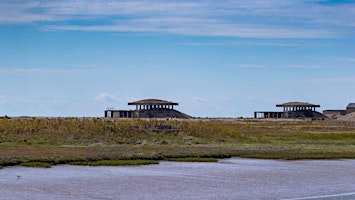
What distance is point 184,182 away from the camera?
22.8 metres

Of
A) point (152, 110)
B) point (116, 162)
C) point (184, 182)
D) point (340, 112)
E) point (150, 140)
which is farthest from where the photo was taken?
point (340, 112)


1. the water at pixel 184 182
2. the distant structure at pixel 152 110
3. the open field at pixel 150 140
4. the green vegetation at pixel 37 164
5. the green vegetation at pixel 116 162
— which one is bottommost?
the water at pixel 184 182

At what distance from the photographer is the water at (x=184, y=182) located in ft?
64.3

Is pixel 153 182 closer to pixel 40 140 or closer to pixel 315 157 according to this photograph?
pixel 315 157

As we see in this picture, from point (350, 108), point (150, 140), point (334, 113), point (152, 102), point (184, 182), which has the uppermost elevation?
point (350, 108)

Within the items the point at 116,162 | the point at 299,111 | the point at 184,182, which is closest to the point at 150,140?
the point at 116,162

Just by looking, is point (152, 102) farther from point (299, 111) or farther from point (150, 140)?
point (150, 140)

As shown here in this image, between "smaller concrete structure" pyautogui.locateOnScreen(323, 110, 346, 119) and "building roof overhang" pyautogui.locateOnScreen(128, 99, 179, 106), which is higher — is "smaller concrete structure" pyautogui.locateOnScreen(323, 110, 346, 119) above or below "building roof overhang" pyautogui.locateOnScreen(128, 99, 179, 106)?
above

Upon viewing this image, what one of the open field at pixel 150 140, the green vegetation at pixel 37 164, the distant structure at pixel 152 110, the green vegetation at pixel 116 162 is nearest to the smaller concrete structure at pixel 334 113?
the distant structure at pixel 152 110

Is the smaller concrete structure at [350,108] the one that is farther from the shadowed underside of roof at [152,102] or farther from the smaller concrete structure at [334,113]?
the shadowed underside of roof at [152,102]

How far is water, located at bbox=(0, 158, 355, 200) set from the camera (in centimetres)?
1959

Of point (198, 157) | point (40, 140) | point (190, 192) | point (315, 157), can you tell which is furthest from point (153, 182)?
point (40, 140)

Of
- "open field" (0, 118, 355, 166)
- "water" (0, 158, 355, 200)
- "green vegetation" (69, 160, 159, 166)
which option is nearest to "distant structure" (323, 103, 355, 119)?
"open field" (0, 118, 355, 166)

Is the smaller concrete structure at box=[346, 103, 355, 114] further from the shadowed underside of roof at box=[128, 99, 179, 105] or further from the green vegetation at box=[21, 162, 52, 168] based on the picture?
the green vegetation at box=[21, 162, 52, 168]
